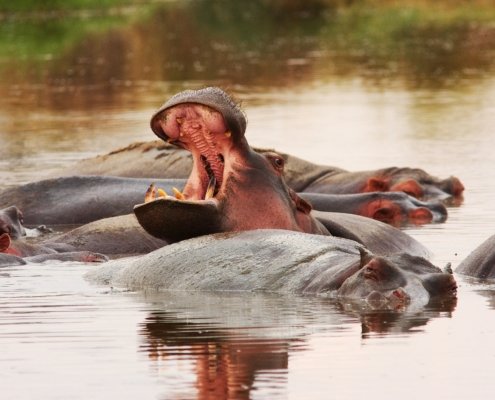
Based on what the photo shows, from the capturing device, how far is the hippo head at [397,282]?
809cm

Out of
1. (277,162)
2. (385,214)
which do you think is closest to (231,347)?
(277,162)

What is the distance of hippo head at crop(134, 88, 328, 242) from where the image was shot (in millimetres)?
8812

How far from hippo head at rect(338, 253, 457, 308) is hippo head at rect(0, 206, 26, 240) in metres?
3.54

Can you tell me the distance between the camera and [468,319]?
25.8 feet

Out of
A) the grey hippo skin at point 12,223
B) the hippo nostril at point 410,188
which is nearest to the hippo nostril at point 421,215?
the hippo nostril at point 410,188

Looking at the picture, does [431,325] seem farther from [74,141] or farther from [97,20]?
[97,20]

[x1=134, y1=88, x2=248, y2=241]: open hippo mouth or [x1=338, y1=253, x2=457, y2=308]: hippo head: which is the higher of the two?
[x1=134, y1=88, x2=248, y2=241]: open hippo mouth

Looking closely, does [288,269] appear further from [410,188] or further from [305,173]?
[305,173]

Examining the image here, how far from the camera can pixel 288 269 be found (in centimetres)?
862

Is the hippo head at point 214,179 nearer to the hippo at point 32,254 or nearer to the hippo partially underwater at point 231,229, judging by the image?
the hippo partially underwater at point 231,229

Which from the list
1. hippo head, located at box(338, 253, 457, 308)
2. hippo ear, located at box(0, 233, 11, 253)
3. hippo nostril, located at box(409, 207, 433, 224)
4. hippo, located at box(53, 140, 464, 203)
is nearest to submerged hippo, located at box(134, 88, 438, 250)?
hippo head, located at box(338, 253, 457, 308)

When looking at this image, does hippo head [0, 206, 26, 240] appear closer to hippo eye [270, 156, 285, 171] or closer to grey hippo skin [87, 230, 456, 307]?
grey hippo skin [87, 230, 456, 307]

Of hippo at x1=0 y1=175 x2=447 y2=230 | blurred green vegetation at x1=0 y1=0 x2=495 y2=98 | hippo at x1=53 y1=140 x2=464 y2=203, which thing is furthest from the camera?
blurred green vegetation at x1=0 y1=0 x2=495 y2=98

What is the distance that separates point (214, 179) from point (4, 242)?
207cm
